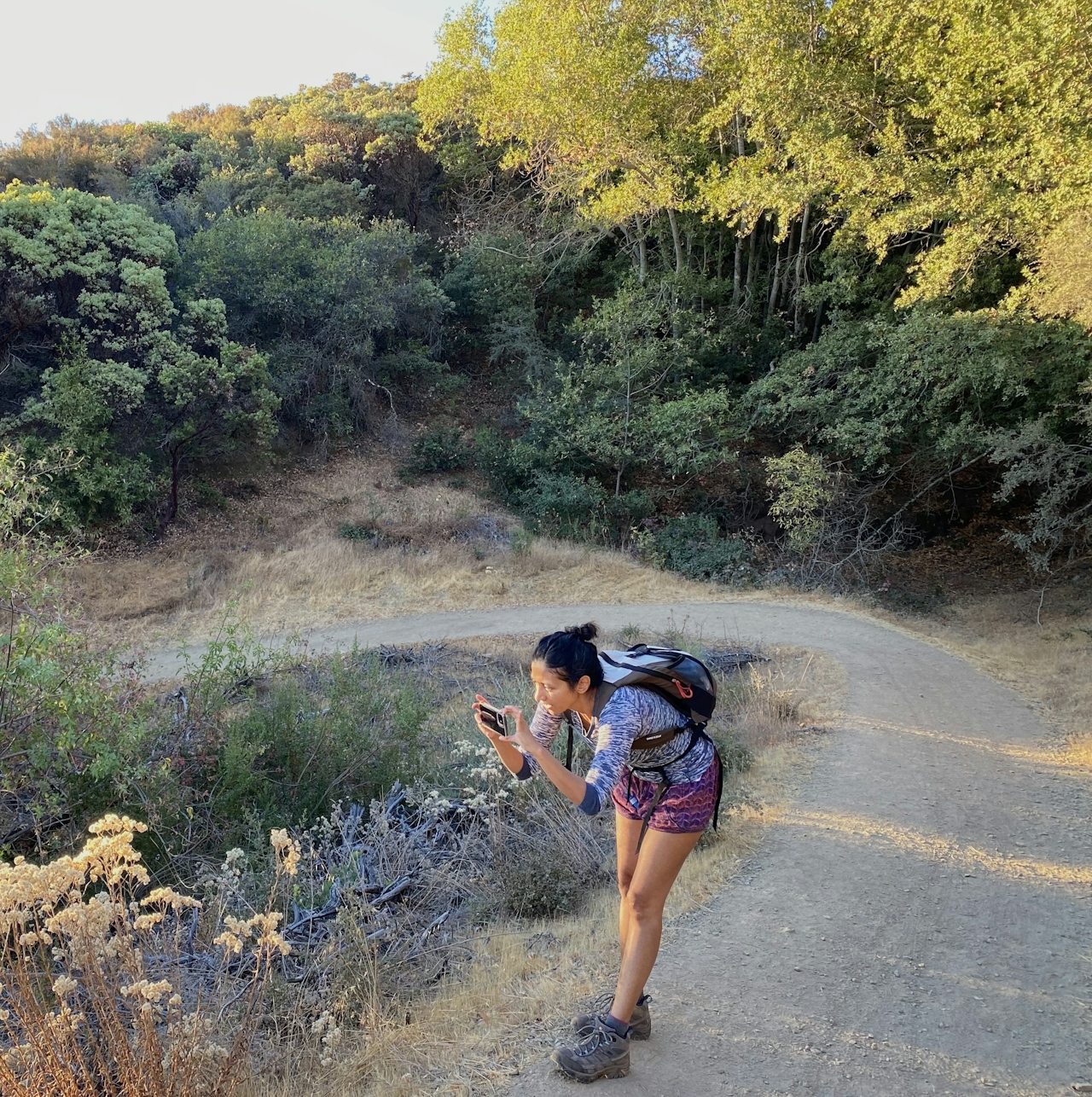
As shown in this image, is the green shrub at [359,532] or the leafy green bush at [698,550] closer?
the leafy green bush at [698,550]

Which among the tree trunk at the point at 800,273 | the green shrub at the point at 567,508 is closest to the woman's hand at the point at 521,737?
the green shrub at the point at 567,508

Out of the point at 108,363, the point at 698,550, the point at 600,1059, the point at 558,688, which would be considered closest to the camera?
the point at 558,688

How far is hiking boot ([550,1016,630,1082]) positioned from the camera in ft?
9.36

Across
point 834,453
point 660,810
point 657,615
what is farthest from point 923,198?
point 660,810

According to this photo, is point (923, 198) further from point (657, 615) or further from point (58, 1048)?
point (58, 1048)

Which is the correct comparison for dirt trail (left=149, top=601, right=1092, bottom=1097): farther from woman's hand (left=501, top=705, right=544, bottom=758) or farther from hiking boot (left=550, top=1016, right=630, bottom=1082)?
woman's hand (left=501, top=705, right=544, bottom=758)

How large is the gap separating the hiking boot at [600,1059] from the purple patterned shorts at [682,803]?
0.80m

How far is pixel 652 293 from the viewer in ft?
67.2

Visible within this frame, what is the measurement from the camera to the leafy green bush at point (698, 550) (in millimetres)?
16156

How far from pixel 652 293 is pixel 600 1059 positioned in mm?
19700

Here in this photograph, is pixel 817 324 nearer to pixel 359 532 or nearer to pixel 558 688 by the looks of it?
pixel 359 532

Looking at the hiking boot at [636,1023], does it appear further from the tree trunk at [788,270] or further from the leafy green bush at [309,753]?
the tree trunk at [788,270]

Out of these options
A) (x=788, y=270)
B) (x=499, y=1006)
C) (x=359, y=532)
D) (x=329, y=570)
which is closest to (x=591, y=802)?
(x=499, y=1006)

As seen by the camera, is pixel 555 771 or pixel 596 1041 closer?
pixel 555 771
